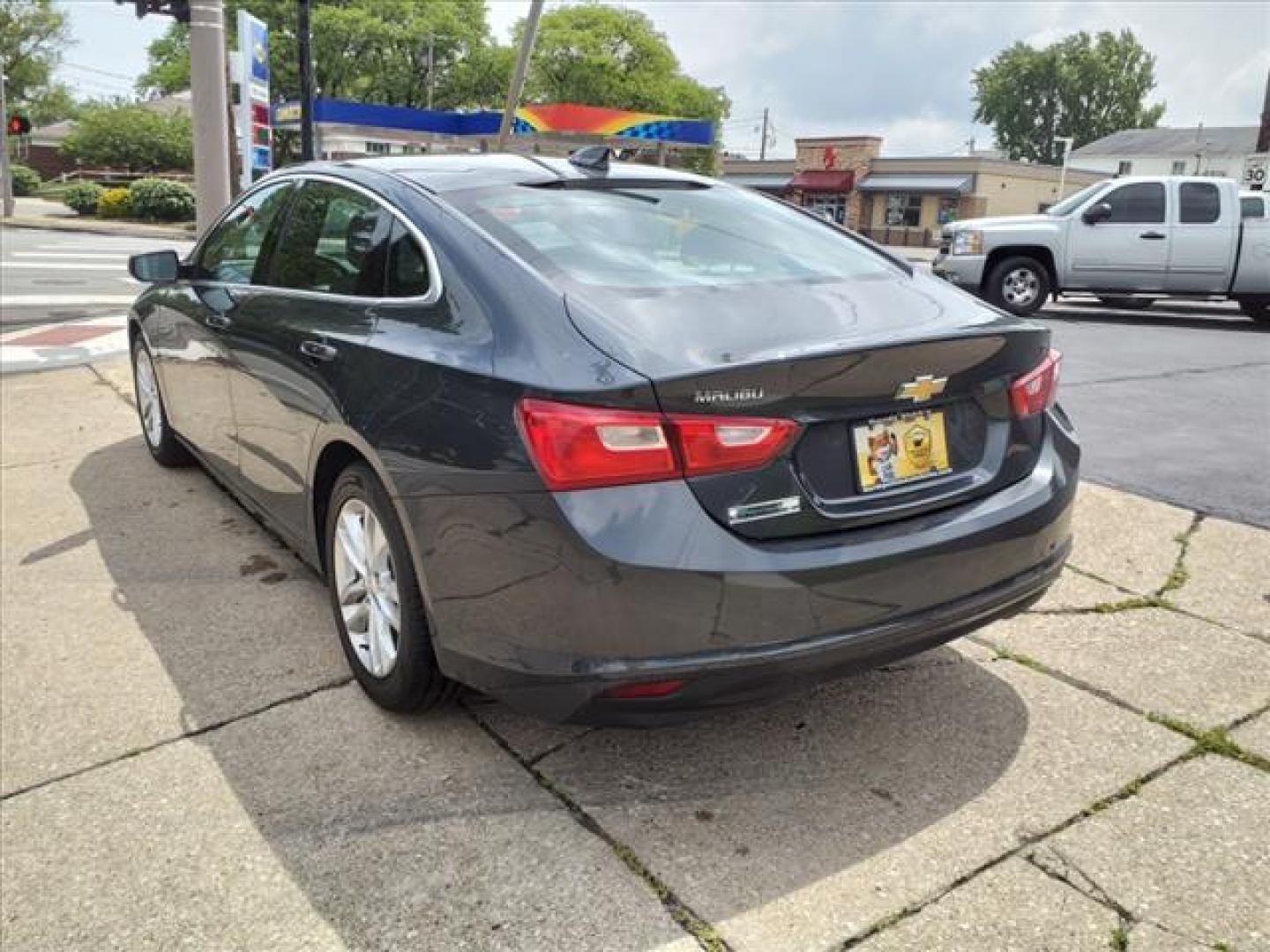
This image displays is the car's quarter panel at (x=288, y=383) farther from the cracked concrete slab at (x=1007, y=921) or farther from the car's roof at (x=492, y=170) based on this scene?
the cracked concrete slab at (x=1007, y=921)

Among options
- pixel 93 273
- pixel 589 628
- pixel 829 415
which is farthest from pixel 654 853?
pixel 93 273

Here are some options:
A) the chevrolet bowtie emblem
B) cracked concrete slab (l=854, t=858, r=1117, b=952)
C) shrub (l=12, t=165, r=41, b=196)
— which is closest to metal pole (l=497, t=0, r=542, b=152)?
the chevrolet bowtie emblem

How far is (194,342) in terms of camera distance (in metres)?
4.39

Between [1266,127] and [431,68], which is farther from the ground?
[431,68]

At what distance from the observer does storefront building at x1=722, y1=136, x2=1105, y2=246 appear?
50.9 metres

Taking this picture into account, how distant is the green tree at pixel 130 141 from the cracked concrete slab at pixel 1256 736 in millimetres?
51277

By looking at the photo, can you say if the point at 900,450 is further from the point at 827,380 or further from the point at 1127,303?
the point at 1127,303

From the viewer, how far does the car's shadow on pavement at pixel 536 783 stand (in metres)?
2.30

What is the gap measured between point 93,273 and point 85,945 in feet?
54.1

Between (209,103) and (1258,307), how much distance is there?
12739 mm

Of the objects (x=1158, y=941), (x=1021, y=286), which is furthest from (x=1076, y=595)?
(x=1021, y=286)

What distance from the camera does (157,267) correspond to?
467cm

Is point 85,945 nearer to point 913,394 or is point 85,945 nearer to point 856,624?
point 856,624

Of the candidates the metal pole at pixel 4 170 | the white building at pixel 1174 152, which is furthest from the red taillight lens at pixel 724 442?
the white building at pixel 1174 152
